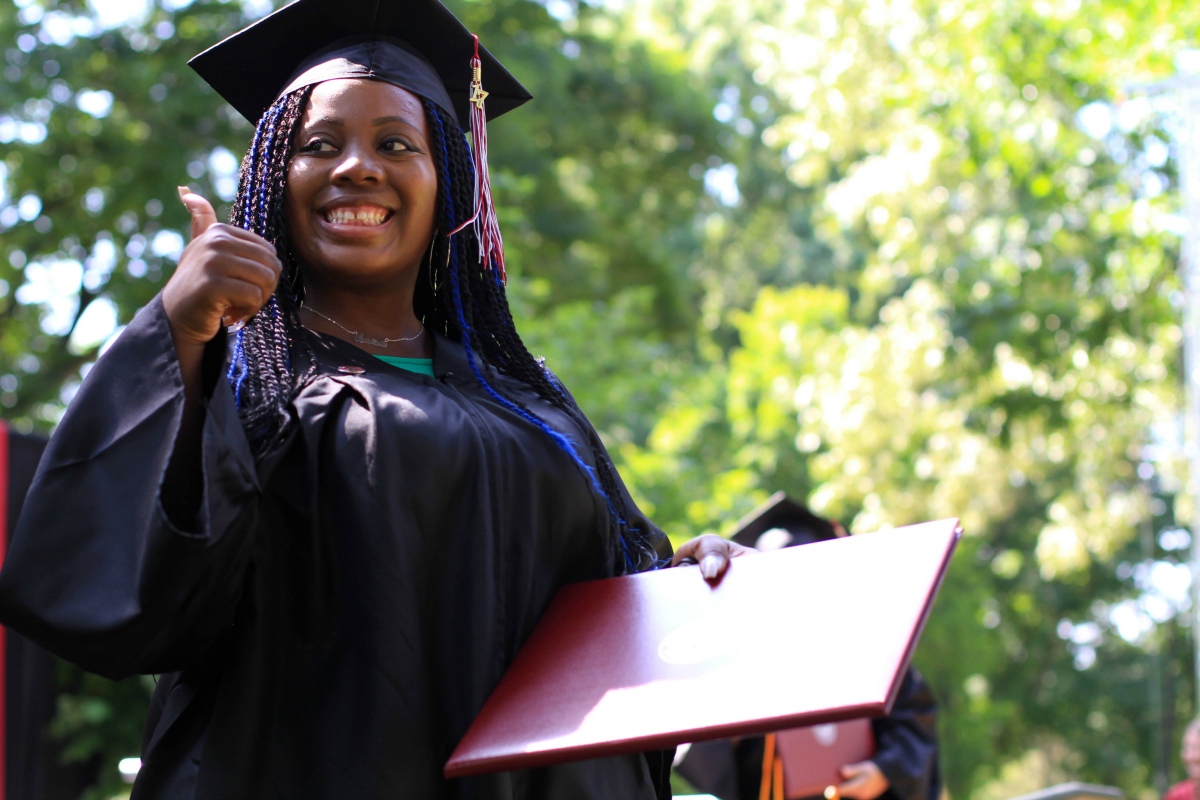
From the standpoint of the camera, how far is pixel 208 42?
8742 mm

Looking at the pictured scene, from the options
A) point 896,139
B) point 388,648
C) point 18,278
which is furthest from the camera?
point 896,139

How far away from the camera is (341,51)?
1.98 m

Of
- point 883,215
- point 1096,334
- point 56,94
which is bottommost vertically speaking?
point 1096,334

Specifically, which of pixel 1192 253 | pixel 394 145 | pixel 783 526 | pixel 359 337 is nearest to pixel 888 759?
pixel 783 526

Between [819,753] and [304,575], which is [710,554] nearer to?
[304,575]

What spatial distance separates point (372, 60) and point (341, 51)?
6 cm

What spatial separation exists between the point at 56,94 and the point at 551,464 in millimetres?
8040

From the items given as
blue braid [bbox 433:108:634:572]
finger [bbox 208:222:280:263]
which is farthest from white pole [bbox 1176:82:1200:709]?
finger [bbox 208:222:280:263]

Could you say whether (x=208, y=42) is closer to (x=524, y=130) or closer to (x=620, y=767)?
(x=524, y=130)

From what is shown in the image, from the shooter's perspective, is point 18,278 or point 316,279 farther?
point 18,278

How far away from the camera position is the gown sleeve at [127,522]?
140 cm

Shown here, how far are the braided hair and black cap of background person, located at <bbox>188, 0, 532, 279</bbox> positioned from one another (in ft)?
0.12

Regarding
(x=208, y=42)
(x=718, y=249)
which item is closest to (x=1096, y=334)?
(x=208, y=42)

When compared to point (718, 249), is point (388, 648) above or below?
above
